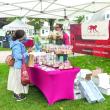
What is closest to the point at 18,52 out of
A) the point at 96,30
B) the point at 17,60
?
the point at 17,60

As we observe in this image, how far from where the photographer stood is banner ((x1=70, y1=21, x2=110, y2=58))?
13.0m

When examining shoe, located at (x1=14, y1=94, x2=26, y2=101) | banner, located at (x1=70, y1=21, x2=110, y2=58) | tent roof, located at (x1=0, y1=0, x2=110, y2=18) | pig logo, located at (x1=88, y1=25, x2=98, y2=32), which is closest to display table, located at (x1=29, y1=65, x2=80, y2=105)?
shoe, located at (x1=14, y1=94, x2=26, y2=101)

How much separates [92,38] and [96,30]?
64cm

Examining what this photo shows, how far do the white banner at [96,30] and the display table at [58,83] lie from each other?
19.8 ft

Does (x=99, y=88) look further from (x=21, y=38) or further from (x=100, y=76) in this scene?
(x=21, y=38)

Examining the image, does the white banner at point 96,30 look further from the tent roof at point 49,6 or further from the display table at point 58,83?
the display table at point 58,83

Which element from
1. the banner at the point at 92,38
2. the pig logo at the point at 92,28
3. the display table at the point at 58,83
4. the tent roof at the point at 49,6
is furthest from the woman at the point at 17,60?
the pig logo at the point at 92,28

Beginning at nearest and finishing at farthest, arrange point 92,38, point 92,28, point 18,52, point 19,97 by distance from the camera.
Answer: point 18,52 → point 19,97 → point 92,28 → point 92,38

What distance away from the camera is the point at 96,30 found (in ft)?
44.7

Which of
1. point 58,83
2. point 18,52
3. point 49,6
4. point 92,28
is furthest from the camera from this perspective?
point 92,28

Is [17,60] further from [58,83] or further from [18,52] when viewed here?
[58,83]

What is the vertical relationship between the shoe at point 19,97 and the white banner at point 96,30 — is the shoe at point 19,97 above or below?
below

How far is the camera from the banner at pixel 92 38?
13.0 metres

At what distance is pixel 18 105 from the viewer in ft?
23.8
